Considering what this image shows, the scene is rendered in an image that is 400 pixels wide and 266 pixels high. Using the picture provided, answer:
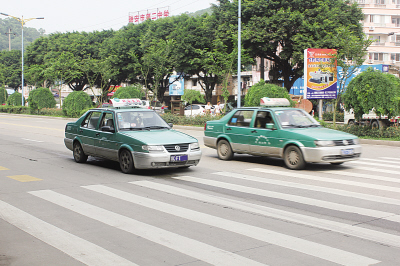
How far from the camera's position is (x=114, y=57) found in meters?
50.6

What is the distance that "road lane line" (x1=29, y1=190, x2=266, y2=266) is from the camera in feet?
15.3

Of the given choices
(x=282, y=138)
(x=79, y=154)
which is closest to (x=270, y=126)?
(x=282, y=138)

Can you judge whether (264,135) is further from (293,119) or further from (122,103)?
(122,103)

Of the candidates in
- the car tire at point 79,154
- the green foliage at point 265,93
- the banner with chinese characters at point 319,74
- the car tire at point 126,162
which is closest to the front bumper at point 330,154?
the car tire at point 126,162

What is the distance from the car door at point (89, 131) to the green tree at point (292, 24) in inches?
1009

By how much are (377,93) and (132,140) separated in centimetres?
1218

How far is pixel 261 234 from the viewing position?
555 cm

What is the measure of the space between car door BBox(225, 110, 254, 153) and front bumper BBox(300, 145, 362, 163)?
2002 mm

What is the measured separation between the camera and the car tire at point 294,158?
422 inches

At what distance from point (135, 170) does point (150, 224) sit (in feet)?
14.1

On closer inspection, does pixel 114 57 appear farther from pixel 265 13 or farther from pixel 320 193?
pixel 320 193

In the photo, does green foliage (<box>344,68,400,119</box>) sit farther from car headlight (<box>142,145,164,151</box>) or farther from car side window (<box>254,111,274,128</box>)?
car headlight (<box>142,145,164,151</box>)

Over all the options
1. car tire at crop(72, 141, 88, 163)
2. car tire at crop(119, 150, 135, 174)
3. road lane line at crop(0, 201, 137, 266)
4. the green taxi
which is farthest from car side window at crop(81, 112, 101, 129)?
road lane line at crop(0, 201, 137, 266)

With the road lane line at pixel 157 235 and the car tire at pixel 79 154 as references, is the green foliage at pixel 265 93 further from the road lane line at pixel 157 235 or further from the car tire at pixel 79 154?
Answer: the road lane line at pixel 157 235
